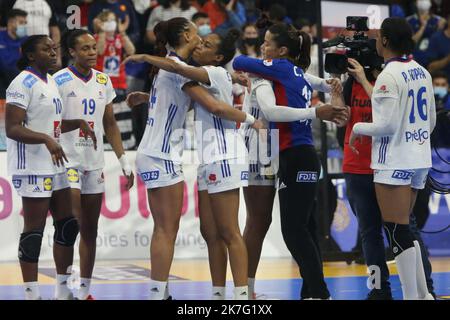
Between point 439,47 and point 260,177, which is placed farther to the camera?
point 439,47

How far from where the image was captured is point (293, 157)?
726cm

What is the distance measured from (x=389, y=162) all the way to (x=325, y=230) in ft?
15.9

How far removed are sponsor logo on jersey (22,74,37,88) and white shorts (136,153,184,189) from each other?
1199 millimetres

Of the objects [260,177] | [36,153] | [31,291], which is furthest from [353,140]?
[31,291]

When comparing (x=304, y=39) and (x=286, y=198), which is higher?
(x=304, y=39)

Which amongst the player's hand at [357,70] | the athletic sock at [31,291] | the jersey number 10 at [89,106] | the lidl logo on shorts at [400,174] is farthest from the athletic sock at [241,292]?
the jersey number 10 at [89,106]

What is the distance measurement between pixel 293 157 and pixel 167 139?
109 cm

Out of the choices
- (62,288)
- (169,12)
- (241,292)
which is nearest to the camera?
(241,292)

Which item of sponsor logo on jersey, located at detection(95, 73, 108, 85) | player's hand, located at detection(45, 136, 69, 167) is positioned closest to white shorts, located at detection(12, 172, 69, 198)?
player's hand, located at detection(45, 136, 69, 167)

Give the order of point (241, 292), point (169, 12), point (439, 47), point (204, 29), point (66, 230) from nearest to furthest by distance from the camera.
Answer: point (241, 292) → point (66, 230) → point (204, 29) → point (169, 12) → point (439, 47)

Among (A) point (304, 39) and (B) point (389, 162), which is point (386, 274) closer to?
(B) point (389, 162)

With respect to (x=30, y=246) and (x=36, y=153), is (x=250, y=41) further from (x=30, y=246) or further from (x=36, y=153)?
(x=30, y=246)
